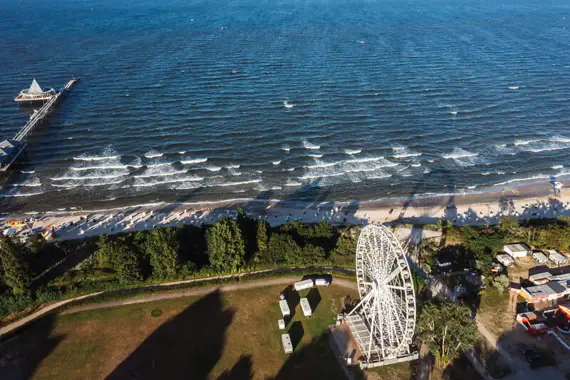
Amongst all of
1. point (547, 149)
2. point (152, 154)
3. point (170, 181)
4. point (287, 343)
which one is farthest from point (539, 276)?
point (152, 154)

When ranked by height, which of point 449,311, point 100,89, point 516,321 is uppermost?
point 100,89

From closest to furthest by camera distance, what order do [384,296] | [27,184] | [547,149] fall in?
[384,296] < [27,184] < [547,149]

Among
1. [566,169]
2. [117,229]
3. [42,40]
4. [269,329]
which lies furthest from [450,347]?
[42,40]

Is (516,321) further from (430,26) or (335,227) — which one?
(430,26)

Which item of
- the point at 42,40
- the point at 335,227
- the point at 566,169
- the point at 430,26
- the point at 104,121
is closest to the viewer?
the point at 335,227

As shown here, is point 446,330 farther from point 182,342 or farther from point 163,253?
point 163,253
